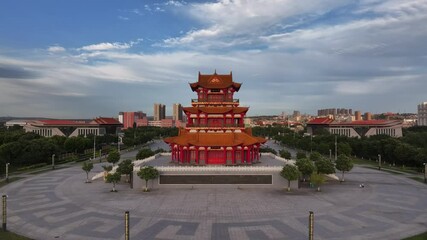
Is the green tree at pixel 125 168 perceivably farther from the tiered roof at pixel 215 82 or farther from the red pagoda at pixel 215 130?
the tiered roof at pixel 215 82

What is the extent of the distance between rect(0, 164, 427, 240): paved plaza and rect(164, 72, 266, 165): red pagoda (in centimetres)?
972

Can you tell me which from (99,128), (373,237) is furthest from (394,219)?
(99,128)

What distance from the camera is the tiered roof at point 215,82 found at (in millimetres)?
65938

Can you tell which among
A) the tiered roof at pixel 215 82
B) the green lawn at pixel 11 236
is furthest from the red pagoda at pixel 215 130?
the green lawn at pixel 11 236

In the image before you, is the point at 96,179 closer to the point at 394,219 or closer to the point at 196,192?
the point at 196,192

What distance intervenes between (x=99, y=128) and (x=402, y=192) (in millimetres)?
148753

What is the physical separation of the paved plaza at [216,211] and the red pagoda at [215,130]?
972 centimetres

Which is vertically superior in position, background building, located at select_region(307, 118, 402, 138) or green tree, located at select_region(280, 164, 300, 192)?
background building, located at select_region(307, 118, 402, 138)

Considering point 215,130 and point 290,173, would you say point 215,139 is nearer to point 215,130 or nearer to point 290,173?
point 215,130

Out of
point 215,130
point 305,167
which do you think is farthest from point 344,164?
point 215,130

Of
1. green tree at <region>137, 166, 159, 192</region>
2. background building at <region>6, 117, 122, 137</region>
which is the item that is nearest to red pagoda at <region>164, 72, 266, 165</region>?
green tree at <region>137, 166, 159, 192</region>

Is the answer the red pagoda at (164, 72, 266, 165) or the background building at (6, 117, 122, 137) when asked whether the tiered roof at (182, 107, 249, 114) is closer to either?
the red pagoda at (164, 72, 266, 165)

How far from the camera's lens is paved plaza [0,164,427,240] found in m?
34.3

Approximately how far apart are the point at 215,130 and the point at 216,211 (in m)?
24.2
